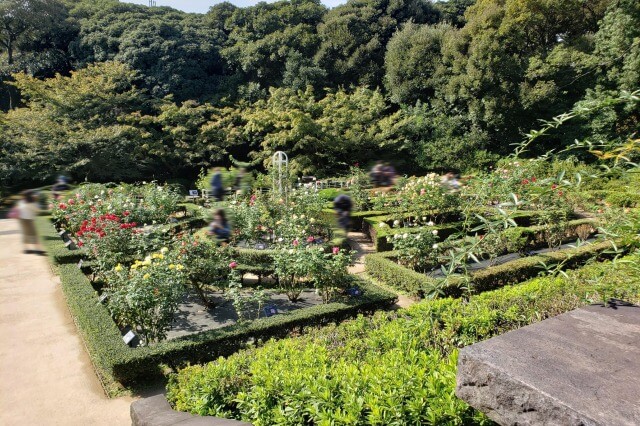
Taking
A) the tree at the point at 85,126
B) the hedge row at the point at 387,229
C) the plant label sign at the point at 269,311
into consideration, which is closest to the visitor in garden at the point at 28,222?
the plant label sign at the point at 269,311

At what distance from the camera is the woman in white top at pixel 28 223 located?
0.60 metres

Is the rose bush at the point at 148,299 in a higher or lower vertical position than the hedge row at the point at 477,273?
higher

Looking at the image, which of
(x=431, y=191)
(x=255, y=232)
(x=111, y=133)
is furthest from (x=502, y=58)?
(x=111, y=133)

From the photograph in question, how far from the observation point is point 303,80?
19000 mm

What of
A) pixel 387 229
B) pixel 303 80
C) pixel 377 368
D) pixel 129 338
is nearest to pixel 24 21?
pixel 303 80

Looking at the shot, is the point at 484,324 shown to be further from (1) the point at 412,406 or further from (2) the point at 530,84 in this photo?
(2) the point at 530,84

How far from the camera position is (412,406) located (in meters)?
2.06

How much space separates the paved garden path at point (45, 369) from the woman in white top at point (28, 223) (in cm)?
292

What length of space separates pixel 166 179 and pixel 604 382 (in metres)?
17.4

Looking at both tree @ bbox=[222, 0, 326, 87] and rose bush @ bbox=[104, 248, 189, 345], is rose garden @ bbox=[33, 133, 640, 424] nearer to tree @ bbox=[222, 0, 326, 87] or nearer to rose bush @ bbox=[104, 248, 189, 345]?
rose bush @ bbox=[104, 248, 189, 345]

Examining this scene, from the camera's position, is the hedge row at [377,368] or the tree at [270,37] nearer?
the hedge row at [377,368]

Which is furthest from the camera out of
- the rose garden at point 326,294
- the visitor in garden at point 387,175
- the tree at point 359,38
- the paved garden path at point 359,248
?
the tree at point 359,38

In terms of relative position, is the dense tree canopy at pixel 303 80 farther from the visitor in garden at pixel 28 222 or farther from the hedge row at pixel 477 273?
the visitor in garden at pixel 28 222

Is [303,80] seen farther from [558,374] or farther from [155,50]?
[558,374]
